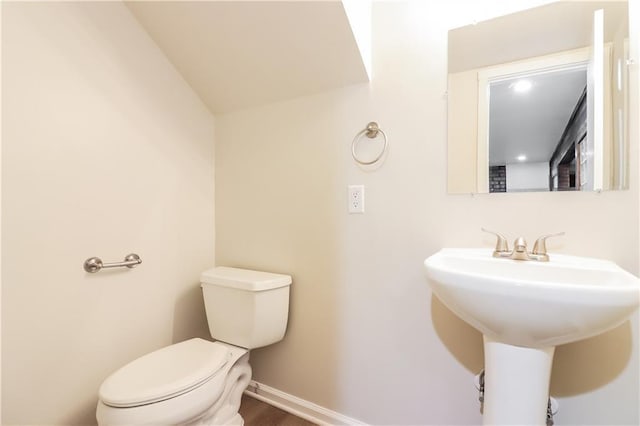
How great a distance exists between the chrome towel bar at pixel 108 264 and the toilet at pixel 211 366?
30 cm

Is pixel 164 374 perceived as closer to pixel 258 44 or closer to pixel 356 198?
pixel 356 198

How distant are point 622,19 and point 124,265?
1948mm

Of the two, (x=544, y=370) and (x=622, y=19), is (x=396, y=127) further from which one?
(x=544, y=370)

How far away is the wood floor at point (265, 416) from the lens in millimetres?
1307

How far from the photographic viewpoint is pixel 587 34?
0.90 m

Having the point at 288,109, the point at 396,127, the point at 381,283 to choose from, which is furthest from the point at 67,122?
the point at 381,283

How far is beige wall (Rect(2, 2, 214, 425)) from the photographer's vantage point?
0.95 meters

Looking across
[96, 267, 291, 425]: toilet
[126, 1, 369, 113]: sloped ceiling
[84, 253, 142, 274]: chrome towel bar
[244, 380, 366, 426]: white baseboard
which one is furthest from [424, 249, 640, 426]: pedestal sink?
[84, 253, 142, 274]: chrome towel bar

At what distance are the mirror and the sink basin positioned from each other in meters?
0.28

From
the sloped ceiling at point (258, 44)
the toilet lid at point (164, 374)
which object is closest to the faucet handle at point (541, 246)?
the sloped ceiling at point (258, 44)

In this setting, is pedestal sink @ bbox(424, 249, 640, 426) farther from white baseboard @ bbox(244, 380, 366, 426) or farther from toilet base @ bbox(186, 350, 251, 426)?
toilet base @ bbox(186, 350, 251, 426)

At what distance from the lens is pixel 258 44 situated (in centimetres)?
122

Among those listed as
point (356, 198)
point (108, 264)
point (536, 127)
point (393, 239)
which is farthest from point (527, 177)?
point (108, 264)

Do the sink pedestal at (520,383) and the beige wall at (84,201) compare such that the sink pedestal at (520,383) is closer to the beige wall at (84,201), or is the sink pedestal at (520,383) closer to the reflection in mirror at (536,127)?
the reflection in mirror at (536,127)
